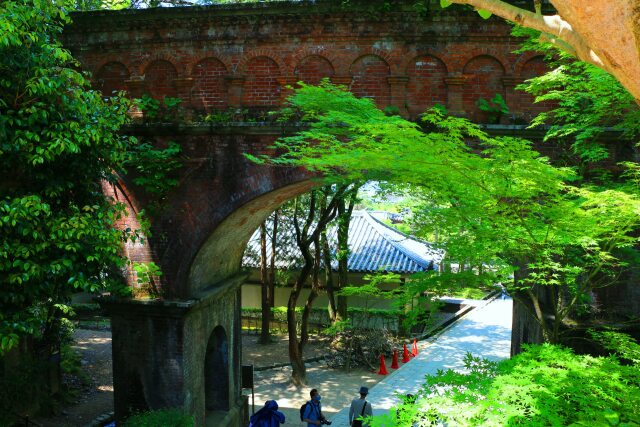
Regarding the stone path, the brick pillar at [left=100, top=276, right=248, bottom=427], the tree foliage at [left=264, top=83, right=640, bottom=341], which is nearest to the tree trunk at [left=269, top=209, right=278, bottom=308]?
the stone path

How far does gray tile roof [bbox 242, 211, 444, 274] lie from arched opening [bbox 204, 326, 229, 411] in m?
7.88

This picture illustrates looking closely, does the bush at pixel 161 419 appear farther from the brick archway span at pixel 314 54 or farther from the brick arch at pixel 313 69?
the brick archway span at pixel 314 54

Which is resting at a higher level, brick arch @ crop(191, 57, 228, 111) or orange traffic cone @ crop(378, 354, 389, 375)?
brick arch @ crop(191, 57, 228, 111)

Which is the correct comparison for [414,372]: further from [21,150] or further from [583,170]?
[21,150]

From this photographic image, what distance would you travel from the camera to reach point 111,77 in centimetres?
874

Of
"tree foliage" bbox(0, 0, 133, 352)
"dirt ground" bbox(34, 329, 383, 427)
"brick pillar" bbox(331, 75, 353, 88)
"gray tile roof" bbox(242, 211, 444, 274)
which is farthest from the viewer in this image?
"gray tile roof" bbox(242, 211, 444, 274)

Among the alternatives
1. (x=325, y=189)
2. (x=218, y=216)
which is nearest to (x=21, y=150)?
(x=218, y=216)

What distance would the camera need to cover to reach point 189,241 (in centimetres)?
834

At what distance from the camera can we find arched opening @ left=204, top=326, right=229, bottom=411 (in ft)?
32.9

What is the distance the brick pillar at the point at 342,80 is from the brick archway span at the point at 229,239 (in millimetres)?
1566

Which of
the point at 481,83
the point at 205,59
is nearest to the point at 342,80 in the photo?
the point at 481,83

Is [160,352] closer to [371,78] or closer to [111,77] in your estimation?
[111,77]

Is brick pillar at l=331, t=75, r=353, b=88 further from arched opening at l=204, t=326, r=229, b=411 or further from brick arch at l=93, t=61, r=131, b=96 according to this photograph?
arched opening at l=204, t=326, r=229, b=411

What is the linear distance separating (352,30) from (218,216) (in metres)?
3.46
